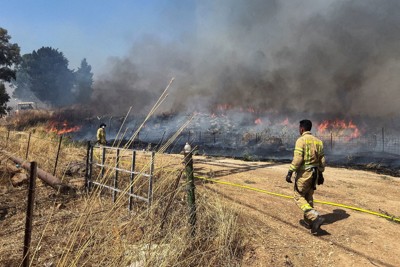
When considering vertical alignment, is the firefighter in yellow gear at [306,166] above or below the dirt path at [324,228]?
above

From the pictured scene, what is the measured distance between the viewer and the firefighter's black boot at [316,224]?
4566 mm

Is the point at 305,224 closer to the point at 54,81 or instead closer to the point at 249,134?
the point at 249,134

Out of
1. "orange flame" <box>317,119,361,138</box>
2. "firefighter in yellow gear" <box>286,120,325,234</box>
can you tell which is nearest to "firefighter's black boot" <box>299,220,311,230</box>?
"firefighter in yellow gear" <box>286,120,325,234</box>

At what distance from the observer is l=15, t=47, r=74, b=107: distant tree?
4884 centimetres

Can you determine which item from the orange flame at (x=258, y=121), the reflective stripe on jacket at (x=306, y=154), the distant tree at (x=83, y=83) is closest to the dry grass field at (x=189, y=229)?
the reflective stripe on jacket at (x=306, y=154)

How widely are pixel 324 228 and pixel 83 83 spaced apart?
162 ft

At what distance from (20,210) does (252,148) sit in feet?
51.5

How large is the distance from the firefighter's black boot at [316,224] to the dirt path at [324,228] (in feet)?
0.34

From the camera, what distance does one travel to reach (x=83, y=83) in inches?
1914

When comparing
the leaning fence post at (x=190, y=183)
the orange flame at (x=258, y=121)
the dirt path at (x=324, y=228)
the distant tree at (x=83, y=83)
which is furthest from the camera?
the distant tree at (x=83, y=83)

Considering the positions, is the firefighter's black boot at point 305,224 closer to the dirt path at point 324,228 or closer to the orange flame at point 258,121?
the dirt path at point 324,228

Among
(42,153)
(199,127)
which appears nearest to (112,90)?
(199,127)

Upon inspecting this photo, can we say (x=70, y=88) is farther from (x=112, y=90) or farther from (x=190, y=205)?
(x=190, y=205)

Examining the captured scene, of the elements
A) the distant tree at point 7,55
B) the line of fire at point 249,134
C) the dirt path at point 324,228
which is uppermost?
the distant tree at point 7,55
